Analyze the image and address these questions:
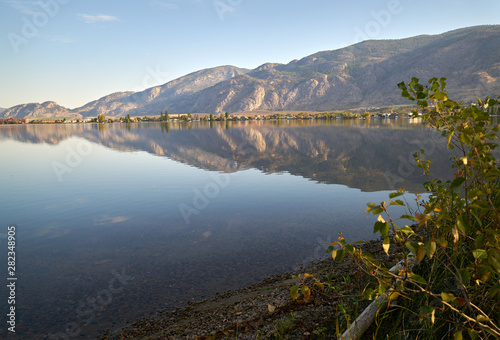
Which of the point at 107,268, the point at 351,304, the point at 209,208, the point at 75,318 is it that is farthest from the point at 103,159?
the point at 351,304

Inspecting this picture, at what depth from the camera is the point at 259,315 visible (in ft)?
23.7

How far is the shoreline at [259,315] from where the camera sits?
635 cm

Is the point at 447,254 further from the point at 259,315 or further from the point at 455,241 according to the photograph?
the point at 259,315

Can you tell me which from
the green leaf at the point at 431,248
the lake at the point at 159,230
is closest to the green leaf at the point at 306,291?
the green leaf at the point at 431,248

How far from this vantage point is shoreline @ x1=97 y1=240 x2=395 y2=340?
6.35 m

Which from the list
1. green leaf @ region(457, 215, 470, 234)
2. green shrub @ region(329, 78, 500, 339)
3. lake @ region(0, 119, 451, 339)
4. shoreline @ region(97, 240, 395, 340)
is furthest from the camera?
lake @ region(0, 119, 451, 339)

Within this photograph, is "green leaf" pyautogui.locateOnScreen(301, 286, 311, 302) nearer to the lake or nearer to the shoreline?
the shoreline

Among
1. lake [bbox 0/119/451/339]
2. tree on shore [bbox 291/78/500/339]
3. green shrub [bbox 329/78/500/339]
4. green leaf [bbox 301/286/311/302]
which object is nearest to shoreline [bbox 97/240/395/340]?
lake [bbox 0/119/451/339]

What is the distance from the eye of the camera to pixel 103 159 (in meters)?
44.3

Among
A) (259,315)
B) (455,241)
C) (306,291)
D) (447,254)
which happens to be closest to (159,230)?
(259,315)

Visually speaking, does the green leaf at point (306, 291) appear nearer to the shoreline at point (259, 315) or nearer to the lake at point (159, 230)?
the shoreline at point (259, 315)

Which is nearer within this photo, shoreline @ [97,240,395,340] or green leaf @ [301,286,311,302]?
green leaf @ [301,286,311,302]

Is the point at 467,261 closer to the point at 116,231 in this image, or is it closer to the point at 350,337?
the point at 350,337

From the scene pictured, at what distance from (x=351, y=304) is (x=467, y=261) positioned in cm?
273
